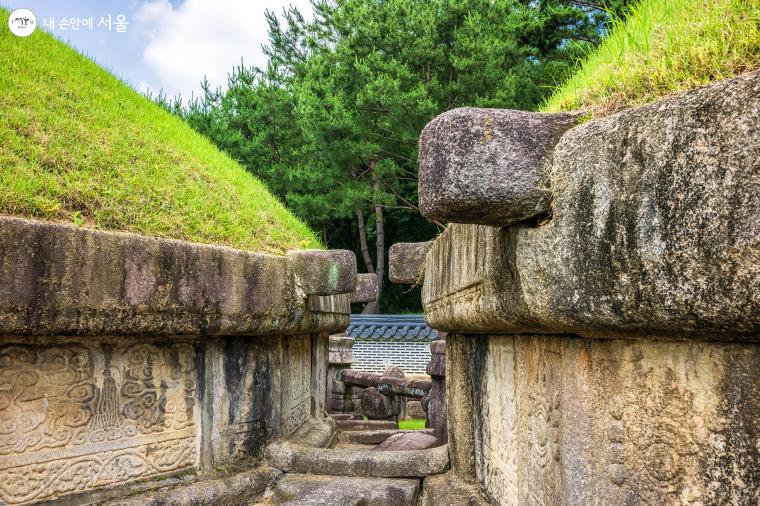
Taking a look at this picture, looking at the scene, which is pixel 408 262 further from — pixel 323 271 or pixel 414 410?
pixel 414 410

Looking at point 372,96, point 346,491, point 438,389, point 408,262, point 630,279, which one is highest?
point 372,96

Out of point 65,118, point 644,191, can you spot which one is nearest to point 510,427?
point 644,191

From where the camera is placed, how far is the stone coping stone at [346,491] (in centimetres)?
293

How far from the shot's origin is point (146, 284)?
2422mm

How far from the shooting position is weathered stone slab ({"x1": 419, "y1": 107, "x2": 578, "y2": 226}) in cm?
144

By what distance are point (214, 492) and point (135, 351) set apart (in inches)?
30.4

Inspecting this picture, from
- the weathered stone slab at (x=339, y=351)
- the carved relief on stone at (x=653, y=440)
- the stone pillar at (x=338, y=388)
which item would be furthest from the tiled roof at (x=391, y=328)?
the carved relief on stone at (x=653, y=440)

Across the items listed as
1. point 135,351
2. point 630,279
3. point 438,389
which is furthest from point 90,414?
point 438,389

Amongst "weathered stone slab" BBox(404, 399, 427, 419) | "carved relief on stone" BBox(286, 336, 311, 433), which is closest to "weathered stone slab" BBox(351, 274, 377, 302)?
"carved relief on stone" BBox(286, 336, 311, 433)

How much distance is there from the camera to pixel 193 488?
2.77m

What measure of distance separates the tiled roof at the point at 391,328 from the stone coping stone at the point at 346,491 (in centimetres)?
1032

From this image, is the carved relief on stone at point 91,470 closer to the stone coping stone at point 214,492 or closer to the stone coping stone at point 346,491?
the stone coping stone at point 214,492

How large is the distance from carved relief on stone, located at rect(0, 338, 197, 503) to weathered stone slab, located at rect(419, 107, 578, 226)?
1.82 meters

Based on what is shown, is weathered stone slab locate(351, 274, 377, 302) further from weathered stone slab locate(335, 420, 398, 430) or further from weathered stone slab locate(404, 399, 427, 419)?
weathered stone slab locate(404, 399, 427, 419)
